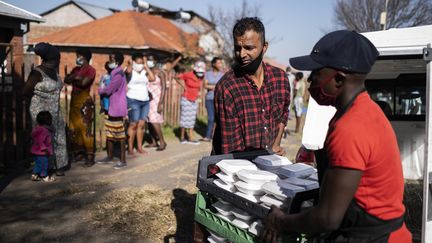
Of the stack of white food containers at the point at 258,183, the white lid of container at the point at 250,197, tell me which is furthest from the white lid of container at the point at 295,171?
the white lid of container at the point at 250,197

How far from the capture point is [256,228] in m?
2.29

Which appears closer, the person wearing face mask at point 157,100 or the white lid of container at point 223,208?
the white lid of container at point 223,208

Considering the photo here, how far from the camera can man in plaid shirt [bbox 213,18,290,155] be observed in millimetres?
3512

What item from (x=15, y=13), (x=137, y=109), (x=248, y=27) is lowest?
A: (x=137, y=109)

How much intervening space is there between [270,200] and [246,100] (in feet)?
4.74

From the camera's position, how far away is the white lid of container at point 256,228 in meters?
2.28

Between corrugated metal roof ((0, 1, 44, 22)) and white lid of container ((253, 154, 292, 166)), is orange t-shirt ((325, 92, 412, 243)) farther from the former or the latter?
corrugated metal roof ((0, 1, 44, 22))

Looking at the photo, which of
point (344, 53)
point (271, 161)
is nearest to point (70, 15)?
point (271, 161)

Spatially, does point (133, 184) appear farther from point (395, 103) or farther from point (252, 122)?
point (395, 103)

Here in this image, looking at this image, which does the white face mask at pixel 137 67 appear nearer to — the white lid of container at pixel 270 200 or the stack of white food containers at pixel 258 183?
the stack of white food containers at pixel 258 183

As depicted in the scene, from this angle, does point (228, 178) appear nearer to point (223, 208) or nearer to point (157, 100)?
point (223, 208)

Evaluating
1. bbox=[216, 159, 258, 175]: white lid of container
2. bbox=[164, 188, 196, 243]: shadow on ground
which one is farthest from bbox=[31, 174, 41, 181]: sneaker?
bbox=[216, 159, 258, 175]: white lid of container

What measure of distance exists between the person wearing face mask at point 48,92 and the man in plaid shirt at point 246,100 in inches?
153

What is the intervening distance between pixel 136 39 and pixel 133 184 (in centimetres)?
2017
